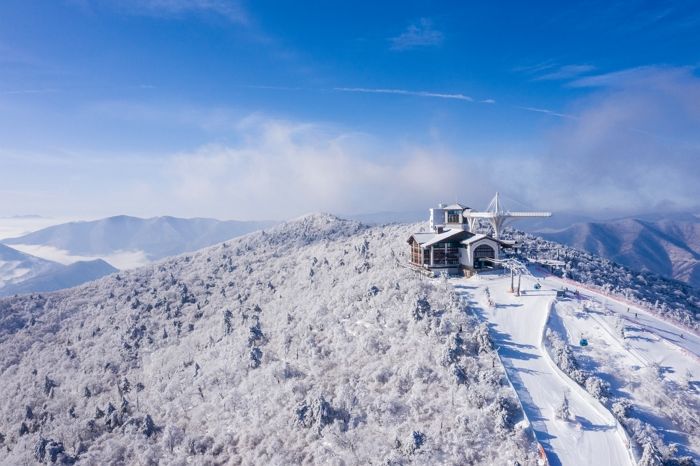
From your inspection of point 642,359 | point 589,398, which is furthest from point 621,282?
point 589,398

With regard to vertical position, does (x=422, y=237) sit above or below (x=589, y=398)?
above

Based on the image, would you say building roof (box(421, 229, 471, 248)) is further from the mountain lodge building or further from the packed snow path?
the packed snow path

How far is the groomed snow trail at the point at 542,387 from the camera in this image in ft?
84.9

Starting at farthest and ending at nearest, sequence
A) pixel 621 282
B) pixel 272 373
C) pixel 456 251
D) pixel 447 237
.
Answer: pixel 621 282, pixel 456 251, pixel 447 237, pixel 272 373

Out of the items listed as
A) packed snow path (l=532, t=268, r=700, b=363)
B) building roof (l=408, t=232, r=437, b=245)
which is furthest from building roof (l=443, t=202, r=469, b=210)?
packed snow path (l=532, t=268, r=700, b=363)

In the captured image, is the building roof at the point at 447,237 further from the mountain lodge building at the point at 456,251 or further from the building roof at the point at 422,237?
the building roof at the point at 422,237

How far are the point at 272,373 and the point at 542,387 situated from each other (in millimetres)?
27164

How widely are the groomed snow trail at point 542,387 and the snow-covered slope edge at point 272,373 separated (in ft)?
6.11

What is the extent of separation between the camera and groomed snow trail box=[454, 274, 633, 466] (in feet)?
84.9

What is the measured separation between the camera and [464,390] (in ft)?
106

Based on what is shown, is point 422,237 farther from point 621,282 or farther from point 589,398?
point 621,282

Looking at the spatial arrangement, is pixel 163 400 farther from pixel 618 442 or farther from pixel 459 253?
pixel 618 442

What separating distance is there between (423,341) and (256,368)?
21.5 metres

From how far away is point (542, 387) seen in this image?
31.9m
